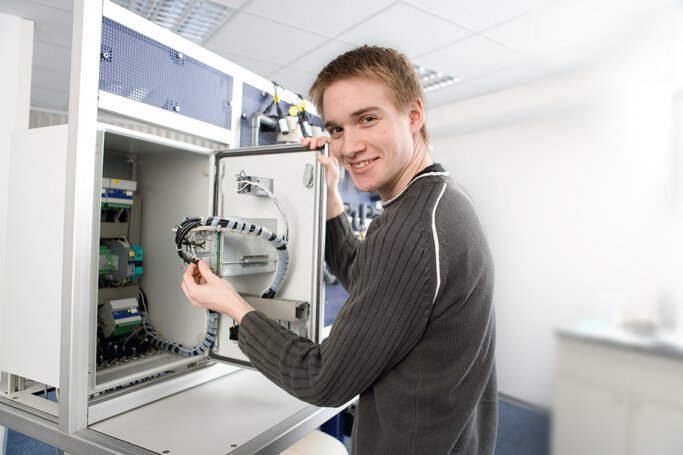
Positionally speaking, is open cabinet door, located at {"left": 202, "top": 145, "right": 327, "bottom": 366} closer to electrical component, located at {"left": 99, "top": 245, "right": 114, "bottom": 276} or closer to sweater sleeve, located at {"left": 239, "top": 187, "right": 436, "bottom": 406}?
sweater sleeve, located at {"left": 239, "top": 187, "right": 436, "bottom": 406}

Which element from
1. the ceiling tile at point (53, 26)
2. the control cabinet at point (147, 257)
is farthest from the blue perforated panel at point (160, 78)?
the ceiling tile at point (53, 26)

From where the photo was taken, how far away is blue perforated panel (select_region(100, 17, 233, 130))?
1.11 m

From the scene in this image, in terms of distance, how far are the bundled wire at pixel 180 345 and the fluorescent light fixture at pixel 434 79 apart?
314 cm

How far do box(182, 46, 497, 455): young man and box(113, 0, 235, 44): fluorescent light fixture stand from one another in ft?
7.78

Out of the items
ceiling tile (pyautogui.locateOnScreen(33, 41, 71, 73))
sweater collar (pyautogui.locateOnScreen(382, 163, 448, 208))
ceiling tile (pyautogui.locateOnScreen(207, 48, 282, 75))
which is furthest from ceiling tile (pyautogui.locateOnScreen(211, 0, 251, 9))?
sweater collar (pyautogui.locateOnScreen(382, 163, 448, 208))

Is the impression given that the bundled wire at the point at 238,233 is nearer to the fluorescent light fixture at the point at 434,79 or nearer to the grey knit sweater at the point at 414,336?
the grey knit sweater at the point at 414,336

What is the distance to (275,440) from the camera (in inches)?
39.7

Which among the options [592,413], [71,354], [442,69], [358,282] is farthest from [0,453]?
[442,69]

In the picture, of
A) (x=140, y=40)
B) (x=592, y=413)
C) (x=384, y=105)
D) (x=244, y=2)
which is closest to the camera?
(x=592, y=413)

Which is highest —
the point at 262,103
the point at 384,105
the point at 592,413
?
the point at 262,103

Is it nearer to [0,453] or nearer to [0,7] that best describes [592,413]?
[0,453]

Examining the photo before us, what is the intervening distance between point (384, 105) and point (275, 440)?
849mm

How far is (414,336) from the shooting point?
747mm

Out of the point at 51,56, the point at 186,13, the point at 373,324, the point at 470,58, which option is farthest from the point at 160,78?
the point at 51,56
